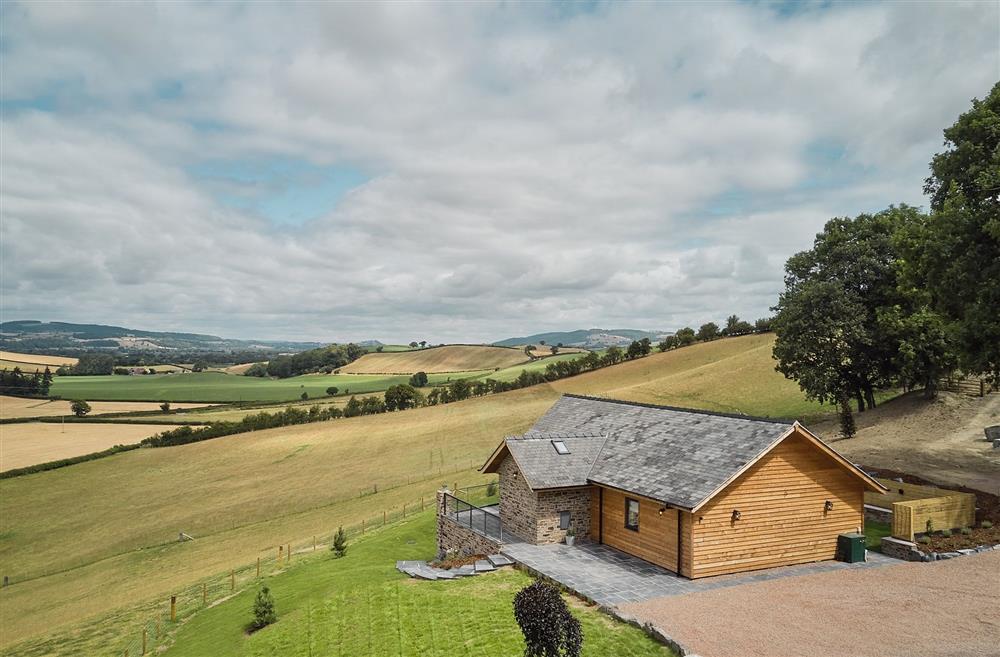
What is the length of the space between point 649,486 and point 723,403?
147ft

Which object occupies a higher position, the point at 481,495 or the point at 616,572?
the point at 616,572

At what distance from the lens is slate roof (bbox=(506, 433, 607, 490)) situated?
24.4 meters

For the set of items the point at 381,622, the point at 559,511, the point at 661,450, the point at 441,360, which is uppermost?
the point at 441,360

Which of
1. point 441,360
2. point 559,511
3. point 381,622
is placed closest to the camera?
point 381,622

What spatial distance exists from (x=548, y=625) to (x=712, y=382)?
6354cm

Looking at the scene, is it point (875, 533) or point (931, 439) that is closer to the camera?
point (875, 533)

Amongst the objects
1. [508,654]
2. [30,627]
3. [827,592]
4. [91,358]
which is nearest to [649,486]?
[827,592]

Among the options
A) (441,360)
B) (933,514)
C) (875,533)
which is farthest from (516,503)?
(441,360)

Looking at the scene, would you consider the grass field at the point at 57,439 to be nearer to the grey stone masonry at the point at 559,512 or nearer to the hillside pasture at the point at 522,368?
the hillside pasture at the point at 522,368

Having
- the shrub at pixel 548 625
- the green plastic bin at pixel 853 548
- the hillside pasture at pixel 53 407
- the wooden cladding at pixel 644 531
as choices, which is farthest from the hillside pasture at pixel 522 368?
the shrub at pixel 548 625

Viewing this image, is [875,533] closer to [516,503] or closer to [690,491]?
[690,491]

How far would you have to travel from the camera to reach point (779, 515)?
21578 millimetres

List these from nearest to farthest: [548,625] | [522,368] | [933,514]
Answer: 1. [548,625]
2. [933,514]
3. [522,368]

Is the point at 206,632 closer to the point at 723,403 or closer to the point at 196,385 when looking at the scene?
the point at 723,403
